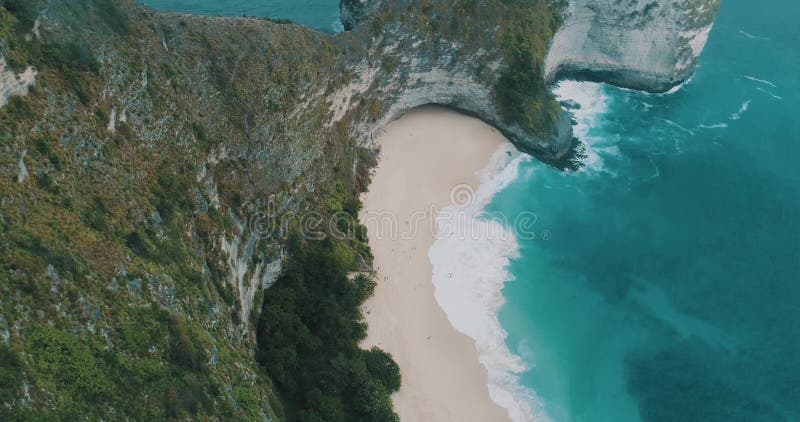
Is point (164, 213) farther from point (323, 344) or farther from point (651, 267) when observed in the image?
point (651, 267)

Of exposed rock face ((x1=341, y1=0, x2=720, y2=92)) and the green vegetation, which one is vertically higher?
exposed rock face ((x1=341, y1=0, x2=720, y2=92))

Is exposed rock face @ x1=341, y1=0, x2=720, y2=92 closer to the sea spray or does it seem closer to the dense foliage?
the sea spray

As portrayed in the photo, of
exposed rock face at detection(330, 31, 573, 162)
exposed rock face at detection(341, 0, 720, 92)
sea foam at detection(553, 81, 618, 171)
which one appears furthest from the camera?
exposed rock face at detection(341, 0, 720, 92)

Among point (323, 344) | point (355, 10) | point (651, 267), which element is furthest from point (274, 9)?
point (651, 267)

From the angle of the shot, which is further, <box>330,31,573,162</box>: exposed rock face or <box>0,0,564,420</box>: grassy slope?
<box>330,31,573,162</box>: exposed rock face

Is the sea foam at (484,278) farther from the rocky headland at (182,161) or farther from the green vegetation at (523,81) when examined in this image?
the rocky headland at (182,161)

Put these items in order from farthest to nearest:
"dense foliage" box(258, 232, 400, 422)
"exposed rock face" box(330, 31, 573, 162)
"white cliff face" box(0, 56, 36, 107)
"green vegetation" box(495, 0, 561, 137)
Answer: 1. "green vegetation" box(495, 0, 561, 137)
2. "exposed rock face" box(330, 31, 573, 162)
3. "dense foliage" box(258, 232, 400, 422)
4. "white cliff face" box(0, 56, 36, 107)

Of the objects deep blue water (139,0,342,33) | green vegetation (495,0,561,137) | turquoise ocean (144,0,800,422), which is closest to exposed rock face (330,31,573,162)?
green vegetation (495,0,561,137)
